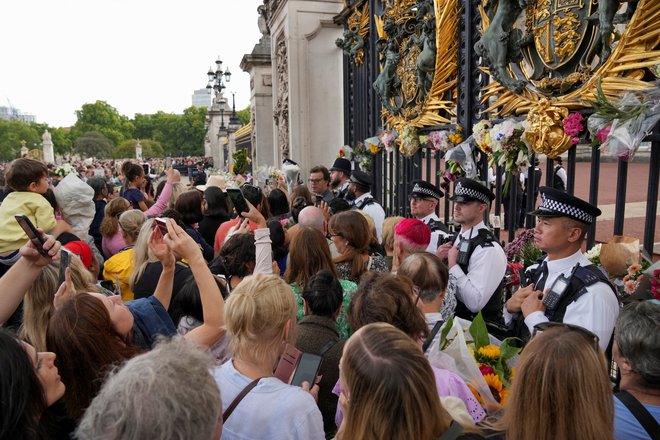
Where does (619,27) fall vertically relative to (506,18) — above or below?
below

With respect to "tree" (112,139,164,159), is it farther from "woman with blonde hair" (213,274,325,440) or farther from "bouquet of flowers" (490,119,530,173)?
"woman with blonde hair" (213,274,325,440)

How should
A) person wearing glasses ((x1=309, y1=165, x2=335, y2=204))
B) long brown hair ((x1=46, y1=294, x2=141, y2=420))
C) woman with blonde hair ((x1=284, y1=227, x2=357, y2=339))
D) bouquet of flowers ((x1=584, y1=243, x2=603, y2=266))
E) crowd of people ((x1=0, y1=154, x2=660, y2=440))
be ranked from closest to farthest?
crowd of people ((x1=0, y1=154, x2=660, y2=440)), long brown hair ((x1=46, y1=294, x2=141, y2=420)), woman with blonde hair ((x1=284, y1=227, x2=357, y2=339)), bouquet of flowers ((x1=584, y1=243, x2=603, y2=266)), person wearing glasses ((x1=309, y1=165, x2=335, y2=204))

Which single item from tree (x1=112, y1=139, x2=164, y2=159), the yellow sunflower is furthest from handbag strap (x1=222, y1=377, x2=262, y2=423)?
tree (x1=112, y1=139, x2=164, y2=159)

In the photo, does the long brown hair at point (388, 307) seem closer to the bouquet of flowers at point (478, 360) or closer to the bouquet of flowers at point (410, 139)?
the bouquet of flowers at point (478, 360)

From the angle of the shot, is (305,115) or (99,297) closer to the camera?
(99,297)

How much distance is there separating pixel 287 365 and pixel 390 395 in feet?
2.37

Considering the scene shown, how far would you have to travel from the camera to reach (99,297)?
6.90ft

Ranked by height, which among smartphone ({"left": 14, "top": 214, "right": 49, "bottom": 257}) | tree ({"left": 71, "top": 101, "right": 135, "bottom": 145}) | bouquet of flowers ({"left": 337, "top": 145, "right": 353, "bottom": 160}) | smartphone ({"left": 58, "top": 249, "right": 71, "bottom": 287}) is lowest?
smartphone ({"left": 58, "top": 249, "right": 71, "bottom": 287})

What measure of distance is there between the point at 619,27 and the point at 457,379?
337 cm

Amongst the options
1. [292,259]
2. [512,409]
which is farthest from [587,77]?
[512,409]

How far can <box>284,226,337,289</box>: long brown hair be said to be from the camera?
3311mm

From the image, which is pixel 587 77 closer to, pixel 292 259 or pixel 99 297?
pixel 292 259

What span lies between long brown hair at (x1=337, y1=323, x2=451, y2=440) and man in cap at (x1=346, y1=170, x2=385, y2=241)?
4995 millimetres

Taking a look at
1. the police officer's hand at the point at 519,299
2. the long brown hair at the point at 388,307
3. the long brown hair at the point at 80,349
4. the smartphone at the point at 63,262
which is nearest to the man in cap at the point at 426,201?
the police officer's hand at the point at 519,299
